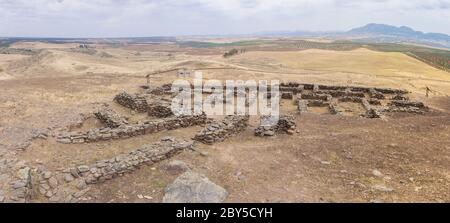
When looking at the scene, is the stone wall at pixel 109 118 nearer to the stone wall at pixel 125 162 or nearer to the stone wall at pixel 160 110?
the stone wall at pixel 160 110

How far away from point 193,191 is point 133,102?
1289cm

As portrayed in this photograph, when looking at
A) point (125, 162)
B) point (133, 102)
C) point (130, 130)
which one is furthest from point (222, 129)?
point (133, 102)

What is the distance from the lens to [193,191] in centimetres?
1071

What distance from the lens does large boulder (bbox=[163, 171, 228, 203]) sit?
412 inches

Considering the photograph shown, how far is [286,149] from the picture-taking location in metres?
15.0

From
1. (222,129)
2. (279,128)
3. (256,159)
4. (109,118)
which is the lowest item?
(256,159)

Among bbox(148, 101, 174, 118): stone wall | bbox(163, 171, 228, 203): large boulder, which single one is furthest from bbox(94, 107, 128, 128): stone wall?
bbox(163, 171, 228, 203): large boulder

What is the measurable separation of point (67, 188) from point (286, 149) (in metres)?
7.90

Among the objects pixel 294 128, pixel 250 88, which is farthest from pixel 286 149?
pixel 250 88

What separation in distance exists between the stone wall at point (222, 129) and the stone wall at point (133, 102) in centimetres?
619

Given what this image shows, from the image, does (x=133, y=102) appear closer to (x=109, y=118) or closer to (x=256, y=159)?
(x=109, y=118)

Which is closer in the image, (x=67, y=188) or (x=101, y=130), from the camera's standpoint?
(x=67, y=188)

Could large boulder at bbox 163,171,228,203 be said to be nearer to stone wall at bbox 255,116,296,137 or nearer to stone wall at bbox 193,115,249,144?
stone wall at bbox 193,115,249,144
